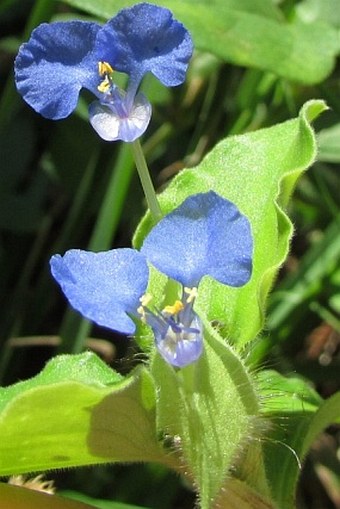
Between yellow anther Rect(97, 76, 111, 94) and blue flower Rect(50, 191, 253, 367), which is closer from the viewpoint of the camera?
blue flower Rect(50, 191, 253, 367)

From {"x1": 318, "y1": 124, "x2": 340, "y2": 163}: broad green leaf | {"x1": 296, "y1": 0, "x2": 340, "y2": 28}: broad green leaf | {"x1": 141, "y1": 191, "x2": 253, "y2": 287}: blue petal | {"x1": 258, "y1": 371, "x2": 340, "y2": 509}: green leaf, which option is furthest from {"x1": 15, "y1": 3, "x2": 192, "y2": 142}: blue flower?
{"x1": 296, "y1": 0, "x2": 340, "y2": 28}: broad green leaf

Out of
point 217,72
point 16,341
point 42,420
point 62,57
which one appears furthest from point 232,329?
point 217,72

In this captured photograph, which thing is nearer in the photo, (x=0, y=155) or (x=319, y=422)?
(x=319, y=422)

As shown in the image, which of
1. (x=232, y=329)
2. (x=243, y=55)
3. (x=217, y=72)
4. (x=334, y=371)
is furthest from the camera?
(x=217, y=72)

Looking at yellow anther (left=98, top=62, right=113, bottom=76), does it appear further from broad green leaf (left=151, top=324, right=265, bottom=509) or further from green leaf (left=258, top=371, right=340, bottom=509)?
green leaf (left=258, top=371, right=340, bottom=509)

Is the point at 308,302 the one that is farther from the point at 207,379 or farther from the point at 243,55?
the point at 207,379

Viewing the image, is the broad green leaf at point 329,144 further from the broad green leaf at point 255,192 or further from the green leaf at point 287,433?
the green leaf at point 287,433

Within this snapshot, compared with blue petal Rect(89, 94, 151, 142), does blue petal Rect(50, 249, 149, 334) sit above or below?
below
